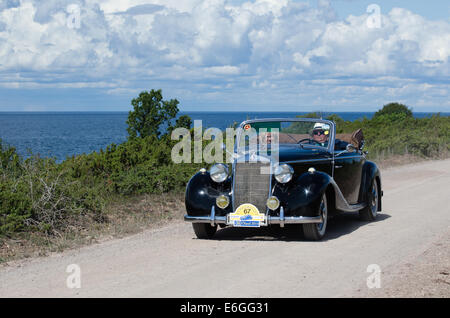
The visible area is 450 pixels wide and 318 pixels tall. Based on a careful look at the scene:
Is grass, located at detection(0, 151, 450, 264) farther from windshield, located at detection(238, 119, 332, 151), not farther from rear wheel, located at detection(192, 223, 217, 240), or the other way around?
windshield, located at detection(238, 119, 332, 151)

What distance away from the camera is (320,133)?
10867 millimetres

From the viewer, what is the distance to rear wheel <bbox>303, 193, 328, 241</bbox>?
30.2ft

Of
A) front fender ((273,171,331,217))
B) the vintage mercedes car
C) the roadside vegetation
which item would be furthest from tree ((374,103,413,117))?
front fender ((273,171,331,217))

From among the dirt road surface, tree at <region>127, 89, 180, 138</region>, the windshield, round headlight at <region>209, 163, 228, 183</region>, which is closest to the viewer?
the dirt road surface

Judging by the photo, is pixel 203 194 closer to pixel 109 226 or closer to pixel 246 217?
pixel 246 217

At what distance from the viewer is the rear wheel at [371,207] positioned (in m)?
11.6

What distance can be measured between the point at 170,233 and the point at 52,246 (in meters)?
2.03

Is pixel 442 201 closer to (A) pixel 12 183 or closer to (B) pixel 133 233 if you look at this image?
(B) pixel 133 233

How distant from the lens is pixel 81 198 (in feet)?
36.3

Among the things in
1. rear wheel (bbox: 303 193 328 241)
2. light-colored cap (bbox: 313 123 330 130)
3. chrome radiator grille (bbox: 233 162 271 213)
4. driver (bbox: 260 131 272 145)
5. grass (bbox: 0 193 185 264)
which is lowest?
grass (bbox: 0 193 185 264)

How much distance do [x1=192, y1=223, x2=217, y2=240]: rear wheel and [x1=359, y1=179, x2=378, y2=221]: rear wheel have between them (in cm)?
328

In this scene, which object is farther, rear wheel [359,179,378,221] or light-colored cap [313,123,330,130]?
rear wheel [359,179,378,221]

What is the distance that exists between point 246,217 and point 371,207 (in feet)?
11.4

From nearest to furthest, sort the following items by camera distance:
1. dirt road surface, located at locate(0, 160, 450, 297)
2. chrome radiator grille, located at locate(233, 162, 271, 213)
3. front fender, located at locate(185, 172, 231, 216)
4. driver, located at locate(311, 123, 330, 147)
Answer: dirt road surface, located at locate(0, 160, 450, 297) < chrome radiator grille, located at locate(233, 162, 271, 213) < front fender, located at locate(185, 172, 231, 216) < driver, located at locate(311, 123, 330, 147)
